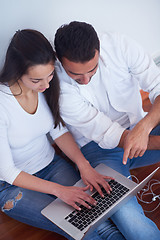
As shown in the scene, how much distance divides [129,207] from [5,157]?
1.85 feet

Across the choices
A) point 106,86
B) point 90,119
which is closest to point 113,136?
point 90,119

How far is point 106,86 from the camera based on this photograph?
1453 mm

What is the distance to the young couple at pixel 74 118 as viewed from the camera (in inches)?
46.2

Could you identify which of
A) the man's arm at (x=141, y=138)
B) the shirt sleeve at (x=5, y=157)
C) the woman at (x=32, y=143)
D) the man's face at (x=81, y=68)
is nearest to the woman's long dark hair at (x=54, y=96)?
the woman at (x=32, y=143)

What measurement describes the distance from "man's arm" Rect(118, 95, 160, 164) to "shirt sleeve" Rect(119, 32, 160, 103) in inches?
2.8

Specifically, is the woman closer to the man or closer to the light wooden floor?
the man

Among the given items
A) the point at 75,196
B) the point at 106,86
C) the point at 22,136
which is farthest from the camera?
the point at 106,86

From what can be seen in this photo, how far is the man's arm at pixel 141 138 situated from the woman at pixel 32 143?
17 centimetres

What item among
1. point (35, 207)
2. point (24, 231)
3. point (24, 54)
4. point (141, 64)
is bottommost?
point (24, 231)

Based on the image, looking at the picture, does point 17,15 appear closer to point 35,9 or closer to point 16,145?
point 35,9

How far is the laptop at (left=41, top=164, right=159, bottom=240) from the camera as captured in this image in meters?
1.15

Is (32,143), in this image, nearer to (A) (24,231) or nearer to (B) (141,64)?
(A) (24,231)

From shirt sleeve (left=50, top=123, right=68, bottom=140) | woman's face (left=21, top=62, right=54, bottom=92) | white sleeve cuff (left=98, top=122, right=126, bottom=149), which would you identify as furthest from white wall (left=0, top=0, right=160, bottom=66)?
white sleeve cuff (left=98, top=122, right=126, bottom=149)

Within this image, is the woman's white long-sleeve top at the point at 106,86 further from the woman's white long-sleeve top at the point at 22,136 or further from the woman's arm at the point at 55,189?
the woman's arm at the point at 55,189
